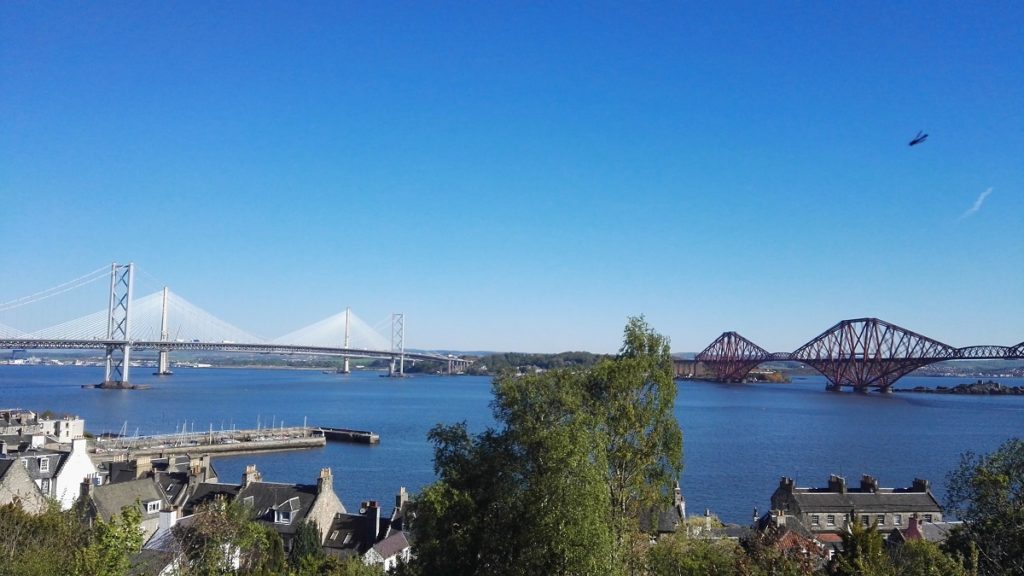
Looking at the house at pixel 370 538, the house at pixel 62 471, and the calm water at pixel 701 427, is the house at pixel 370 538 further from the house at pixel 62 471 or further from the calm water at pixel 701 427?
the calm water at pixel 701 427

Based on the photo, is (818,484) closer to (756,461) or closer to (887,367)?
(756,461)

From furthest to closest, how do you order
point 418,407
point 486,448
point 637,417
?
point 418,407 → point 637,417 → point 486,448

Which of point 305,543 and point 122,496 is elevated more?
point 122,496

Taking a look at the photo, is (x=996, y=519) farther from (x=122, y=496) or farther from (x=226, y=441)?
(x=226, y=441)

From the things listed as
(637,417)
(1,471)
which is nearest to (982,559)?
(637,417)

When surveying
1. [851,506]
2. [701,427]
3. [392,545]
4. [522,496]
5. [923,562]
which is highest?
[522,496]

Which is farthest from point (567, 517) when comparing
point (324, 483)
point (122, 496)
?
point (122, 496)

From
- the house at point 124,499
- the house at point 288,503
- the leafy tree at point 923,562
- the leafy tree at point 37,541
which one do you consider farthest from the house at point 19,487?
the leafy tree at point 923,562
